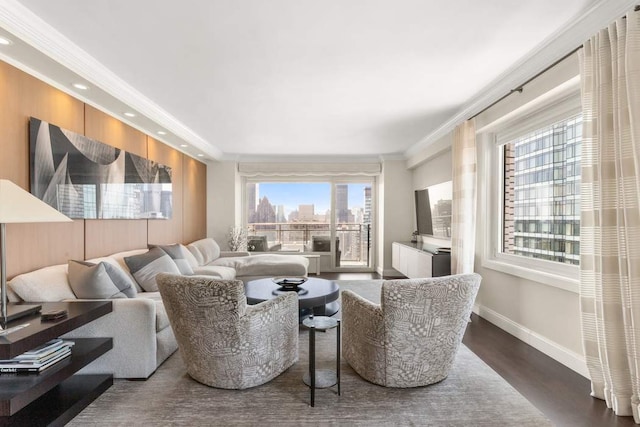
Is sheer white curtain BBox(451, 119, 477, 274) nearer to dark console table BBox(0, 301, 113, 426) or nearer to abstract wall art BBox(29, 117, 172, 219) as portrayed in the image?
dark console table BBox(0, 301, 113, 426)

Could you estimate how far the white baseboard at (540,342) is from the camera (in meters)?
2.58

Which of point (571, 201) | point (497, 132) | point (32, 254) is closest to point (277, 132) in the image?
point (497, 132)

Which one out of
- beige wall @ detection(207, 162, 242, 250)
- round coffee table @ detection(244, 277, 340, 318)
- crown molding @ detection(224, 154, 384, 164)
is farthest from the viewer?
crown molding @ detection(224, 154, 384, 164)

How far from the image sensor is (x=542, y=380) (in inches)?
97.1

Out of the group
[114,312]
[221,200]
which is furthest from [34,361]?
[221,200]

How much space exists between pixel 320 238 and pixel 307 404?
5324mm

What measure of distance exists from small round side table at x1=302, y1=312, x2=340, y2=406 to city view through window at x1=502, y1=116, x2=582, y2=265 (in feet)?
7.23

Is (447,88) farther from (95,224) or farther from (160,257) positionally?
(95,224)

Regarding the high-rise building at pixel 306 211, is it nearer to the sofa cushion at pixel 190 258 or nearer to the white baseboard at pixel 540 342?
the sofa cushion at pixel 190 258

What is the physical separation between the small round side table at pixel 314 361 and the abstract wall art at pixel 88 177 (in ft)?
8.08

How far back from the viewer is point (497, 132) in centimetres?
388

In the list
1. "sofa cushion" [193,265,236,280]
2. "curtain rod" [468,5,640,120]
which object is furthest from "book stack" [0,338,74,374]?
"curtain rod" [468,5,640,120]

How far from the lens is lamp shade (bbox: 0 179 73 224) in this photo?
181cm

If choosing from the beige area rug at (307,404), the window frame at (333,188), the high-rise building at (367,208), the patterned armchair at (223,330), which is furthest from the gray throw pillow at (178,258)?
the high-rise building at (367,208)
